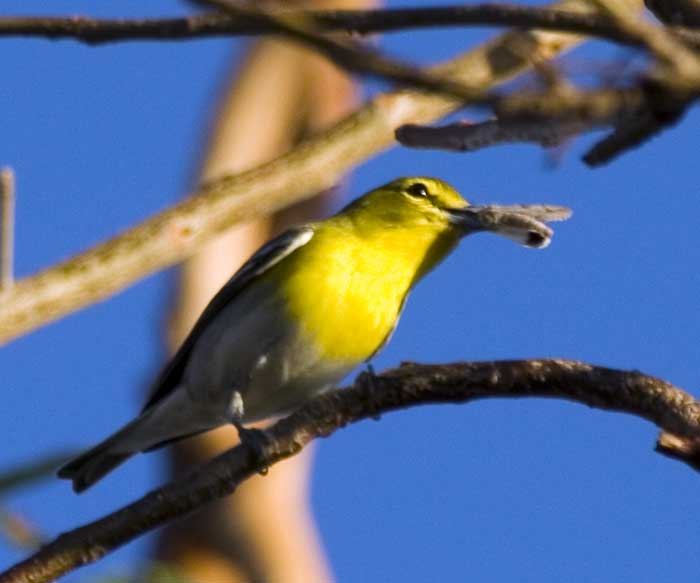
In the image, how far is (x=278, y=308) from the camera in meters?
5.34

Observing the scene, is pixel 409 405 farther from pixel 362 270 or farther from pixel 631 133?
pixel 362 270

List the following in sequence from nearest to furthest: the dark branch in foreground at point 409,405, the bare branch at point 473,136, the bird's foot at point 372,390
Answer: the bare branch at point 473,136, the dark branch in foreground at point 409,405, the bird's foot at point 372,390

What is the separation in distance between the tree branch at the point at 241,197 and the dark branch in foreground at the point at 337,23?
2.20 m

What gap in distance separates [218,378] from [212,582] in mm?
4014

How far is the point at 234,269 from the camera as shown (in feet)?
30.0

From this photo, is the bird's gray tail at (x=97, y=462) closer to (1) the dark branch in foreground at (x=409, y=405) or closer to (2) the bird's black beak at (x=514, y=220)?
(2) the bird's black beak at (x=514, y=220)

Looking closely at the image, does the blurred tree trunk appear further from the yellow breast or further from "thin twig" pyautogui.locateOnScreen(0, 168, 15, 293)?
"thin twig" pyautogui.locateOnScreen(0, 168, 15, 293)

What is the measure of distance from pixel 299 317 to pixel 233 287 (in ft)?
1.68

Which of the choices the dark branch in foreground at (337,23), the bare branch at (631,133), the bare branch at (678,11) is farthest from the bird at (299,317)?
the bare branch at (631,133)

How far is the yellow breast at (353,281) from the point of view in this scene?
5262mm

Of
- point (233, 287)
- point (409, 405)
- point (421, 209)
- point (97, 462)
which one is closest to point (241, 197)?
point (233, 287)

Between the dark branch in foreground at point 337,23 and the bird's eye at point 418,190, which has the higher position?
the bird's eye at point 418,190

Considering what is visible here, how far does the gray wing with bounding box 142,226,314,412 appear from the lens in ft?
18.2

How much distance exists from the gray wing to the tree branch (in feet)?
0.49
